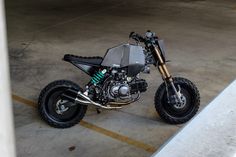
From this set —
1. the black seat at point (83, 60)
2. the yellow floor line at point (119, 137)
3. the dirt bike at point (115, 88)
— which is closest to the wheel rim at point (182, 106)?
the dirt bike at point (115, 88)

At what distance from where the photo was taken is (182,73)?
21.1ft

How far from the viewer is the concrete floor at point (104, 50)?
4.37m

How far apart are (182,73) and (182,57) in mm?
921

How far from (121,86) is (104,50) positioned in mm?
3199

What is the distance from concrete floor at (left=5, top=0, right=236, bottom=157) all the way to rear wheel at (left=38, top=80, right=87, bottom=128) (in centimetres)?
11

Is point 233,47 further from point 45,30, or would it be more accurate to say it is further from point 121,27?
point 45,30

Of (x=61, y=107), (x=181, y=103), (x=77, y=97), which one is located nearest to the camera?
(x=77, y=97)

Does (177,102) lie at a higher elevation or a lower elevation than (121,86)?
lower

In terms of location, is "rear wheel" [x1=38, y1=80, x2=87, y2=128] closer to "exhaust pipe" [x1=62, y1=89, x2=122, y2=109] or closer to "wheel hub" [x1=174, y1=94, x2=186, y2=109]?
"exhaust pipe" [x1=62, y1=89, x2=122, y2=109]

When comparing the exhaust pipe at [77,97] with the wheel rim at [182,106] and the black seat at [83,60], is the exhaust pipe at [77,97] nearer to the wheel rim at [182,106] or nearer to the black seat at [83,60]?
the black seat at [83,60]

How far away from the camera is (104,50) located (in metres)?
7.53

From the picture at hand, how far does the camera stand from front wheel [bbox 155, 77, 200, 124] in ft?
14.9

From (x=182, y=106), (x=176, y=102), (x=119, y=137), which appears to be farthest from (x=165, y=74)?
(x=119, y=137)

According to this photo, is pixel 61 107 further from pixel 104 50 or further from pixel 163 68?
pixel 104 50
